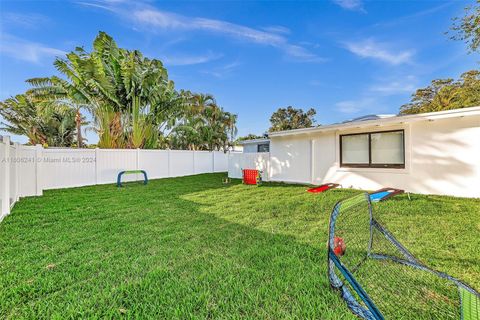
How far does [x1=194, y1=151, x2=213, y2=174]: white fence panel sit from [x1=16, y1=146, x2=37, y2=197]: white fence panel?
8.83 m

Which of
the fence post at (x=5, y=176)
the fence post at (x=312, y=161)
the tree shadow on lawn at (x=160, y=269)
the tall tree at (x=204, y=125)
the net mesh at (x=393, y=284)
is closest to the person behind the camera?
the net mesh at (x=393, y=284)

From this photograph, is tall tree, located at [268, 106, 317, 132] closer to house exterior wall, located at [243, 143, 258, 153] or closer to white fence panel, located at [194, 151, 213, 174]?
house exterior wall, located at [243, 143, 258, 153]

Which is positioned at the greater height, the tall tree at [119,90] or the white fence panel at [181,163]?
the tall tree at [119,90]

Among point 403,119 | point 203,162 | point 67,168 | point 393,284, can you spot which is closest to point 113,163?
point 67,168

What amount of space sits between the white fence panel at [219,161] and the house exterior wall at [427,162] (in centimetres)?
918

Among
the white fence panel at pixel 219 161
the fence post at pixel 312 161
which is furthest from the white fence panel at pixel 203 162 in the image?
the fence post at pixel 312 161

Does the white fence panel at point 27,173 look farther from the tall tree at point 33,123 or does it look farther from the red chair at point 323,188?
the tall tree at point 33,123

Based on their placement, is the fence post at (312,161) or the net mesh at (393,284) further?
the fence post at (312,161)

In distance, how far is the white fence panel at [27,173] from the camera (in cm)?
697

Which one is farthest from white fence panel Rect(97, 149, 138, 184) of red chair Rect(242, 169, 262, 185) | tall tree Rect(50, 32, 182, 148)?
red chair Rect(242, 169, 262, 185)

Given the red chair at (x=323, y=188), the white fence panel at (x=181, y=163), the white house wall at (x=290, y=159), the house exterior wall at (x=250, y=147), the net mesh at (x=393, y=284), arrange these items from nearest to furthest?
the net mesh at (x=393, y=284)
the red chair at (x=323, y=188)
the white house wall at (x=290, y=159)
the white fence panel at (x=181, y=163)
the house exterior wall at (x=250, y=147)

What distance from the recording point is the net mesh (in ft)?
5.94

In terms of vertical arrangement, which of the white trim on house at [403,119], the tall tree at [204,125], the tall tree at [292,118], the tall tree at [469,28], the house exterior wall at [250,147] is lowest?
the house exterior wall at [250,147]

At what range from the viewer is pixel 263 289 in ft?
7.23
